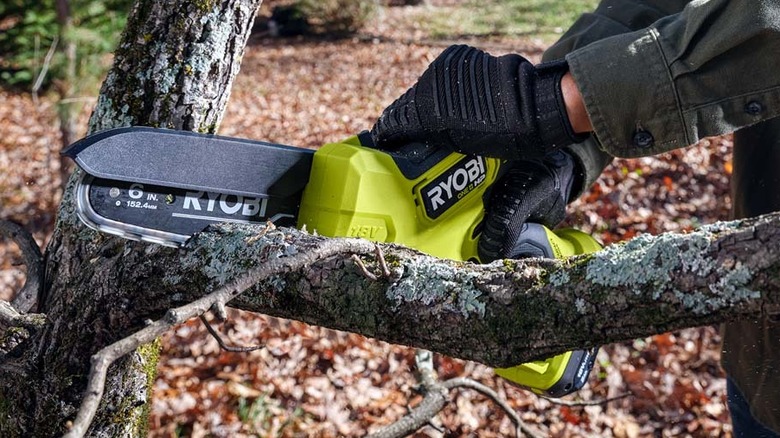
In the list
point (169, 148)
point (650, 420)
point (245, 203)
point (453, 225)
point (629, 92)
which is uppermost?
point (629, 92)

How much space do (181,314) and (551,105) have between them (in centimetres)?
84

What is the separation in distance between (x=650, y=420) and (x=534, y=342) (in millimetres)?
2714

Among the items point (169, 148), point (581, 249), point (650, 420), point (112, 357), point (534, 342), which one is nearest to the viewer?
point (112, 357)

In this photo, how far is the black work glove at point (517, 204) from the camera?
1.78 metres

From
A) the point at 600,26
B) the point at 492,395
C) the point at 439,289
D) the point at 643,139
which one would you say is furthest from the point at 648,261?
the point at 492,395

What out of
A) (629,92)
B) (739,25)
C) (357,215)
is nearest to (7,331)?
(357,215)

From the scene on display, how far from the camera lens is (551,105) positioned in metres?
1.45

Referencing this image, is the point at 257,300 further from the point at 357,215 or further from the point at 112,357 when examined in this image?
the point at 112,357

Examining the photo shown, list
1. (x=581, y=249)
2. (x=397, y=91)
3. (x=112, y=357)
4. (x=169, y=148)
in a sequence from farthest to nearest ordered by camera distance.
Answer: (x=397, y=91) < (x=581, y=249) < (x=169, y=148) < (x=112, y=357)

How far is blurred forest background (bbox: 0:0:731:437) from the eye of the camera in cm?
338

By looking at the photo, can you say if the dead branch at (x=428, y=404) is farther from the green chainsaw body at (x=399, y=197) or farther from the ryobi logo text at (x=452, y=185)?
the ryobi logo text at (x=452, y=185)

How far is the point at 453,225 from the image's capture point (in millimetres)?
1714

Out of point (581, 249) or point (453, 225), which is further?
point (581, 249)

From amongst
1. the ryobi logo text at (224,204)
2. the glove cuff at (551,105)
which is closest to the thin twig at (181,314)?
the ryobi logo text at (224,204)
